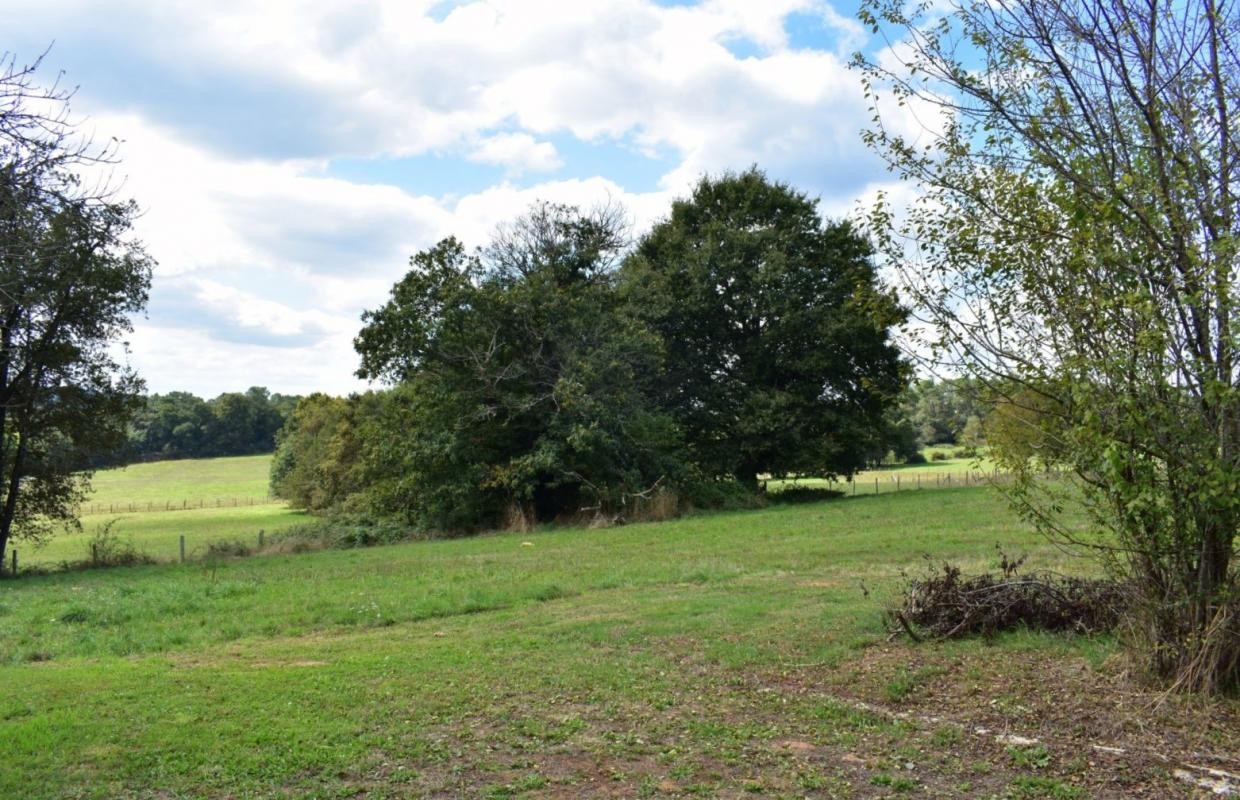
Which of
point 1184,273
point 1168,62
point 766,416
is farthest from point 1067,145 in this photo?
point 766,416

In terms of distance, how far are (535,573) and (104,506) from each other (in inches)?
2423

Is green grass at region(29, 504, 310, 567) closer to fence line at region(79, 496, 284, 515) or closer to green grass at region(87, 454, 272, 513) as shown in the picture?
fence line at region(79, 496, 284, 515)

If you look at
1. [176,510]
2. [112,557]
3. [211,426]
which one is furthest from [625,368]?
[211,426]

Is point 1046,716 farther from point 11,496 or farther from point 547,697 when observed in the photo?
point 11,496

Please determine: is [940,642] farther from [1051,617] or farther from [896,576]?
[896,576]

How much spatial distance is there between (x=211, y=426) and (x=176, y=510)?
128 feet

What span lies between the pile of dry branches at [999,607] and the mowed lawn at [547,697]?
30cm

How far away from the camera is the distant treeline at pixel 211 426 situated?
95000 millimetres

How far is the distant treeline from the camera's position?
95.0m

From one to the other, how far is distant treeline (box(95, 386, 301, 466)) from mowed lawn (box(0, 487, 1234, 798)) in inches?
3378

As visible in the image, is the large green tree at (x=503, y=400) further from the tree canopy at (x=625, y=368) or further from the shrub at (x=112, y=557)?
the shrub at (x=112, y=557)

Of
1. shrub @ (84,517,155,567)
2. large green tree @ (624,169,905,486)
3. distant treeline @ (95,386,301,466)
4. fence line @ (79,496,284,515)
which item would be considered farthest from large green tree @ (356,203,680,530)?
distant treeline @ (95,386,301,466)

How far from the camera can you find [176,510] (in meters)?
63.6

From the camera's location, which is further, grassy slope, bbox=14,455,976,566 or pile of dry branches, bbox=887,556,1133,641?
grassy slope, bbox=14,455,976,566
